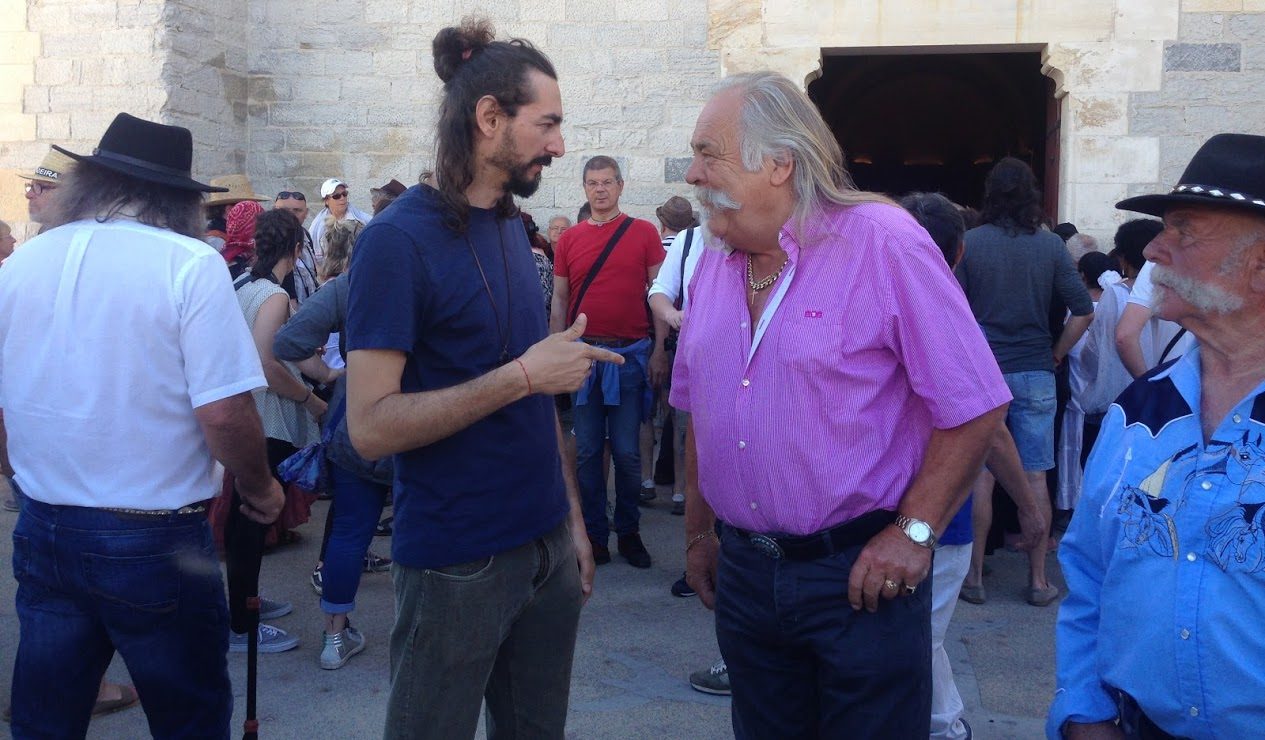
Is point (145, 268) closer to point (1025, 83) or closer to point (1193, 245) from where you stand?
point (1193, 245)

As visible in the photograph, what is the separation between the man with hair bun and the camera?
88.1 inches

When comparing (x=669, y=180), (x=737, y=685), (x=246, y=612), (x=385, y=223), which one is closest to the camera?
(x=385, y=223)

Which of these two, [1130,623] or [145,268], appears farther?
[145,268]

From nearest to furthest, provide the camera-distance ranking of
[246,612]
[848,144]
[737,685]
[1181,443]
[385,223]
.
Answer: [1181,443] → [385,223] → [737,685] → [246,612] → [848,144]

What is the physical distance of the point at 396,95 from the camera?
30.0 feet

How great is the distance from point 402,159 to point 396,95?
51cm

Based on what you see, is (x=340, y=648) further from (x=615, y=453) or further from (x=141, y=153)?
(x=141, y=153)

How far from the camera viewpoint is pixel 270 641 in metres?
4.68

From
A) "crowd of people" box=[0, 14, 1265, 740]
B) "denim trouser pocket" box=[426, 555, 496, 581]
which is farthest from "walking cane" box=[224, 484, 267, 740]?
"denim trouser pocket" box=[426, 555, 496, 581]

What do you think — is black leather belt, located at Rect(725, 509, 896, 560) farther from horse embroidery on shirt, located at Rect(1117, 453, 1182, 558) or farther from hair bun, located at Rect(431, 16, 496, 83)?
hair bun, located at Rect(431, 16, 496, 83)

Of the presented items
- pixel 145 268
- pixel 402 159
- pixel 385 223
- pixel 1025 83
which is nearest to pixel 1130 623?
pixel 385 223

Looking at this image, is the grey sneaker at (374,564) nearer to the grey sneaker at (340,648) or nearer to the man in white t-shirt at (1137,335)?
the grey sneaker at (340,648)

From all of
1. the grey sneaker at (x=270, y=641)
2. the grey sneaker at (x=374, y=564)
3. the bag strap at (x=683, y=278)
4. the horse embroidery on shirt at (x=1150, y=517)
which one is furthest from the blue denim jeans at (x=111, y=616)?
the bag strap at (x=683, y=278)

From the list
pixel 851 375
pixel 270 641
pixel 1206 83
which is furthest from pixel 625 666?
pixel 1206 83
